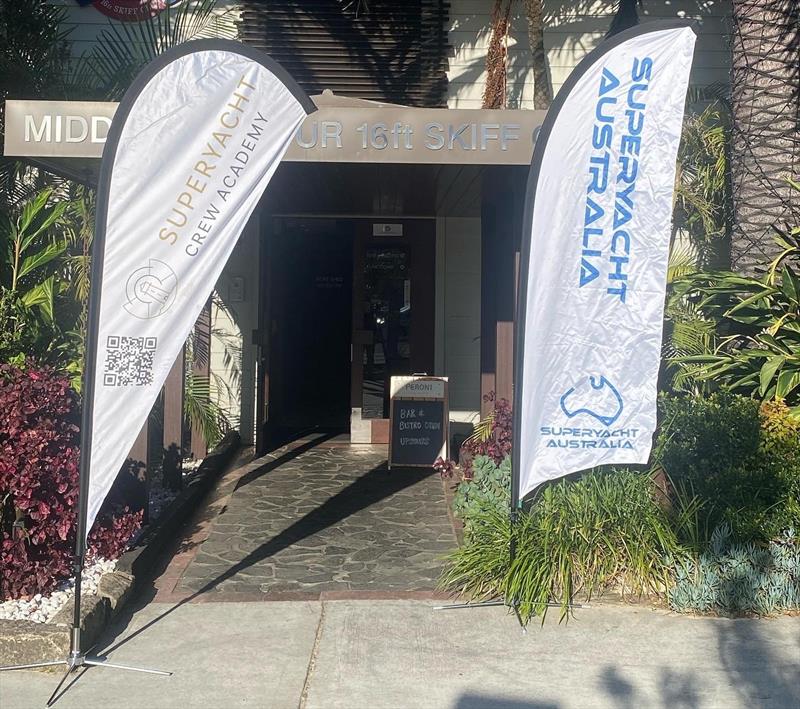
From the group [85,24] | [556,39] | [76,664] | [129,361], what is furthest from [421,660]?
[85,24]

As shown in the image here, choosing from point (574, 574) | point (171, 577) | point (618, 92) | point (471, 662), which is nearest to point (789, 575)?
point (574, 574)

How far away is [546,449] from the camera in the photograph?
5.02 m

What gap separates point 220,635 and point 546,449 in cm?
210

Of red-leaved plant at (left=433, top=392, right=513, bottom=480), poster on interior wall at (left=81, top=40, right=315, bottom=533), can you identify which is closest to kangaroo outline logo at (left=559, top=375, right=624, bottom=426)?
red-leaved plant at (left=433, top=392, right=513, bottom=480)

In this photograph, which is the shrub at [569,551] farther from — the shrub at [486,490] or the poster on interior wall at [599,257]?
the poster on interior wall at [599,257]

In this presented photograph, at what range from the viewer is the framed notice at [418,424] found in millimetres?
9008

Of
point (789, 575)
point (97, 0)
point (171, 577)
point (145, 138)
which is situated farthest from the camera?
point (97, 0)

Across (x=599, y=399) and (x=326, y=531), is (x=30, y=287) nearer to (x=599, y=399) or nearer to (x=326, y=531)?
(x=326, y=531)

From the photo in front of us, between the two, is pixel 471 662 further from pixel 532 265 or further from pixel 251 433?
pixel 251 433

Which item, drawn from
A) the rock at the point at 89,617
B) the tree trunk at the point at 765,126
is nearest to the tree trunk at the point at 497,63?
the tree trunk at the point at 765,126

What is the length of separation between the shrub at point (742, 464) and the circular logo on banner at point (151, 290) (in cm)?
334

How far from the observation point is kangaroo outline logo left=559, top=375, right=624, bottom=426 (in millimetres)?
5027

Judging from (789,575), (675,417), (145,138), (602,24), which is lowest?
(789,575)

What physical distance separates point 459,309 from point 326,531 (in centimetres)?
414
